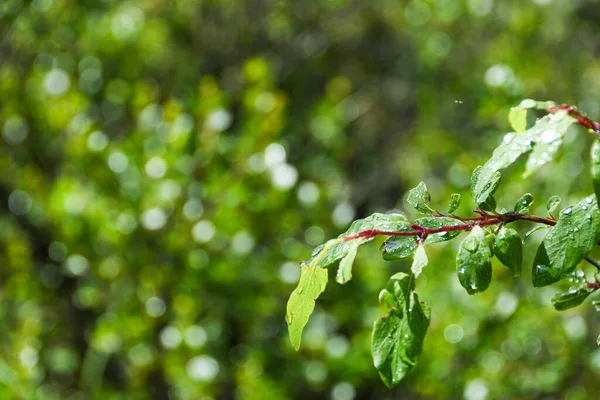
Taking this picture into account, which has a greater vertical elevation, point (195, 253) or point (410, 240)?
point (410, 240)

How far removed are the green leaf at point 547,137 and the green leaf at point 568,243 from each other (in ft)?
0.31

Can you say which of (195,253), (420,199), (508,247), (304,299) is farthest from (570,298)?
(195,253)

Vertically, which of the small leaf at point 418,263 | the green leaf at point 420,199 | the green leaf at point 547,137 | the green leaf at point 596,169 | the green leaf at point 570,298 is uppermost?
the green leaf at point 547,137

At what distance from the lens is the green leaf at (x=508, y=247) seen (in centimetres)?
80

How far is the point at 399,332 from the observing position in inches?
29.7

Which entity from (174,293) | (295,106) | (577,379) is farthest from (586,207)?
(295,106)

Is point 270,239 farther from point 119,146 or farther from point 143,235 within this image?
point 119,146

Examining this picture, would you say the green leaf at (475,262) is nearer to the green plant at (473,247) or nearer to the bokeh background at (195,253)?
A: the green plant at (473,247)

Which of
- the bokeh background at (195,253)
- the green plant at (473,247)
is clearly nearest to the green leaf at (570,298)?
the green plant at (473,247)

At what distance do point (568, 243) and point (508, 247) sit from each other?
8cm

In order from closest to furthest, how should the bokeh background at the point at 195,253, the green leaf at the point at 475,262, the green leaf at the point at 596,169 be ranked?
the green leaf at the point at 596,169 → the green leaf at the point at 475,262 → the bokeh background at the point at 195,253

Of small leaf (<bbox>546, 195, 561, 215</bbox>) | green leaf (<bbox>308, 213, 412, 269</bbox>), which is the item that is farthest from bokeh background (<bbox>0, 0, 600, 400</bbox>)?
green leaf (<bbox>308, 213, 412, 269</bbox>)

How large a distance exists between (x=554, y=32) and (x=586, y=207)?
428cm

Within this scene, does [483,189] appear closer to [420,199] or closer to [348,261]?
[420,199]
